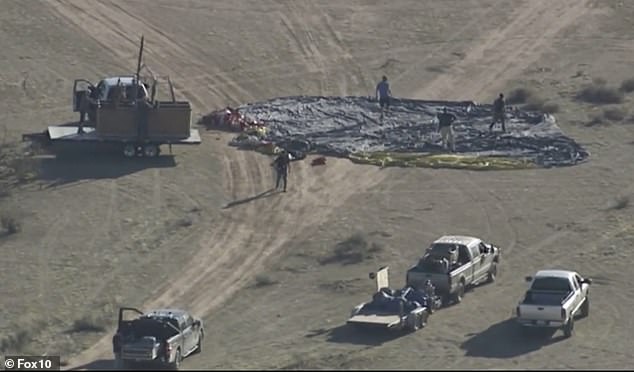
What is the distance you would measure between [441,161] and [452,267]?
44.6ft

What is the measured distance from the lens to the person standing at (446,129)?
59.2 m

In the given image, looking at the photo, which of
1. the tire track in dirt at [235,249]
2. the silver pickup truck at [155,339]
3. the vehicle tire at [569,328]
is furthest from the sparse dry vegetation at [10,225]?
the vehicle tire at [569,328]

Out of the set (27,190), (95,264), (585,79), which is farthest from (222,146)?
(585,79)

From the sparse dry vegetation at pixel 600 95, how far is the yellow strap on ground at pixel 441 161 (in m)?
8.37

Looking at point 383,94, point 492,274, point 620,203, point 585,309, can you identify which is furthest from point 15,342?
point 383,94

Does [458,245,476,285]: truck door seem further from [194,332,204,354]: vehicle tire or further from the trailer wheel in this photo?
the trailer wheel

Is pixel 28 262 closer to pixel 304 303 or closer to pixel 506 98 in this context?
pixel 304 303

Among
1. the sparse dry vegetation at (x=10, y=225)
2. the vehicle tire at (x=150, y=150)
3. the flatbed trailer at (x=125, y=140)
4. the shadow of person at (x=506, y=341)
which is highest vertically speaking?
the flatbed trailer at (x=125, y=140)

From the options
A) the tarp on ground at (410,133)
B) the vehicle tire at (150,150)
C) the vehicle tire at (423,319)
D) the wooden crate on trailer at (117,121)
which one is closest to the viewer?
the vehicle tire at (423,319)

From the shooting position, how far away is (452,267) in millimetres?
44969

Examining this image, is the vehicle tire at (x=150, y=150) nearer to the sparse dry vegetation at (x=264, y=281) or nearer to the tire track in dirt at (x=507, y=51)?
the sparse dry vegetation at (x=264, y=281)

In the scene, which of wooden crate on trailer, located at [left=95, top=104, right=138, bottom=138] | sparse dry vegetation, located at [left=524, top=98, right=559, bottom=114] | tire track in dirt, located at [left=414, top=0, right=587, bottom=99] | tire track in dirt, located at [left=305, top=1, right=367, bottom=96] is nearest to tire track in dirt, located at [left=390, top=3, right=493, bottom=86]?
tire track in dirt, located at [left=414, top=0, right=587, bottom=99]

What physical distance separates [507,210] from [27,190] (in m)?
14.3

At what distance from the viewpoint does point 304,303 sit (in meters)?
46.4
